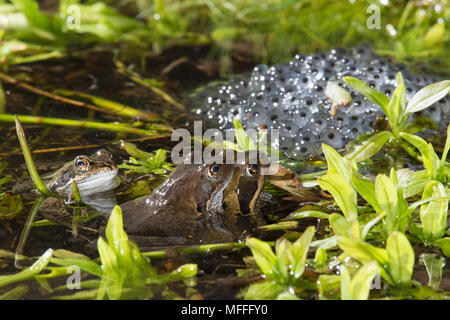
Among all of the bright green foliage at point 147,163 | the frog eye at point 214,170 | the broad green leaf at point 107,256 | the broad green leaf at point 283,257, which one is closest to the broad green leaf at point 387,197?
the broad green leaf at point 283,257

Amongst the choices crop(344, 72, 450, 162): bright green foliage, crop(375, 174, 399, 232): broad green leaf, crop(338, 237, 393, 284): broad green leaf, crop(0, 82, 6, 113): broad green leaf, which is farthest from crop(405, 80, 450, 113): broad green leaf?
crop(0, 82, 6, 113): broad green leaf

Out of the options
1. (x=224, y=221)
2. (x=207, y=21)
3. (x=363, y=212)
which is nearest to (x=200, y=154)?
(x=224, y=221)

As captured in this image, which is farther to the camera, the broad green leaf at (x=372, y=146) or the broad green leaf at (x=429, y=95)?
the broad green leaf at (x=372, y=146)

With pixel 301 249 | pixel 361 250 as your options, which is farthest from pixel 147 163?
pixel 361 250

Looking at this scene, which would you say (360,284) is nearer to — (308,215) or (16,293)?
(308,215)

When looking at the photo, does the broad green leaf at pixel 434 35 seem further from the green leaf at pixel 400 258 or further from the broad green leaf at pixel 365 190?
the green leaf at pixel 400 258

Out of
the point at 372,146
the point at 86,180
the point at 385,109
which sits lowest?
the point at 86,180
